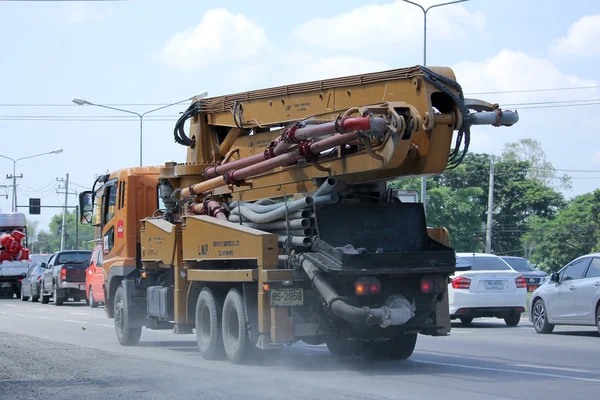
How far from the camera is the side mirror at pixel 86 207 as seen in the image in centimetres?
1923

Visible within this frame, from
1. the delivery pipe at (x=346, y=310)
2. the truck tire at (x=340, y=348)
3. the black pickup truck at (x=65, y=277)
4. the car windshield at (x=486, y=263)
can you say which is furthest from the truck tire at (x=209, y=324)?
the black pickup truck at (x=65, y=277)

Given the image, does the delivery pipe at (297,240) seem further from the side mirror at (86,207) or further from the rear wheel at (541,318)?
the rear wheel at (541,318)

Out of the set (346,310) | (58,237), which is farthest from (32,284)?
(58,237)

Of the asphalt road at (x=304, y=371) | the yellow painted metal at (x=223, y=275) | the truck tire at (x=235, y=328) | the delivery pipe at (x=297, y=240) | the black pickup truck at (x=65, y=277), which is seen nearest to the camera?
the asphalt road at (x=304, y=371)

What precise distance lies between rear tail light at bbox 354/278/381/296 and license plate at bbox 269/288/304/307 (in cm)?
78

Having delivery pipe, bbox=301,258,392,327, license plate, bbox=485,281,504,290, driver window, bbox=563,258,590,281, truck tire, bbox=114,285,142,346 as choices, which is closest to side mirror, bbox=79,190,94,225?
truck tire, bbox=114,285,142,346

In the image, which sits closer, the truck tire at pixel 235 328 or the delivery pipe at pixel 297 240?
the delivery pipe at pixel 297 240

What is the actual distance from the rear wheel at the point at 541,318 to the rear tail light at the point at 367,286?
327 inches

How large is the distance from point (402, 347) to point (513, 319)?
8360 millimetres

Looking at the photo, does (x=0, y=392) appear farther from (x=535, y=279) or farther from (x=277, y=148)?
(x=535, y=279)

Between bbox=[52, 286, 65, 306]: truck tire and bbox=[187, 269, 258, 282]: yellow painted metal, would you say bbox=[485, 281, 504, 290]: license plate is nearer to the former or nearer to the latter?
bbox=[187, 269, 258, 282]: yellow painted metal

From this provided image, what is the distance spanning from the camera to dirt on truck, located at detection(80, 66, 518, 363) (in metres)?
11.6

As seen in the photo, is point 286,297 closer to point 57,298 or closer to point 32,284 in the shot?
point 57,298

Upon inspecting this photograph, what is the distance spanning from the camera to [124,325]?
55.3 ft
